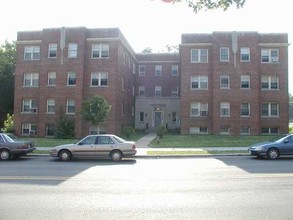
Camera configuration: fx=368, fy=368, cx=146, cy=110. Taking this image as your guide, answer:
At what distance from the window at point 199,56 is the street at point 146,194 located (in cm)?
2418

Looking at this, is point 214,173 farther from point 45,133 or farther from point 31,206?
point 45,133

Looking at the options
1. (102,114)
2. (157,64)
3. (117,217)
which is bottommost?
(117,217)

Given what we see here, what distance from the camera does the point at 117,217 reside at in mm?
7000

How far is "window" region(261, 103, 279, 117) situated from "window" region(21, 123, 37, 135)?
22673mm

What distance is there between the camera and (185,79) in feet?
121

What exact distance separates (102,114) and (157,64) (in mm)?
21984

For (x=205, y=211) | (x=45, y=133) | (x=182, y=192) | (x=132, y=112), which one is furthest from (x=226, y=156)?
(x=132, y=112)

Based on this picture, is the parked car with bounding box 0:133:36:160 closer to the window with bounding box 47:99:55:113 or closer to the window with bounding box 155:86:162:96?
the window with bounding box 47:99:55:113

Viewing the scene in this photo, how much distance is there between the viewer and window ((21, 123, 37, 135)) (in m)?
36.5

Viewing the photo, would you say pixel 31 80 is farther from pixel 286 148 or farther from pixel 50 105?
pixel 286 148

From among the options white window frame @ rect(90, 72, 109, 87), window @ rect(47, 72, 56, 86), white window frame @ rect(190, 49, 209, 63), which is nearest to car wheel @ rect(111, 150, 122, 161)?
white window frame @ rect(90, 72, 109, 87)

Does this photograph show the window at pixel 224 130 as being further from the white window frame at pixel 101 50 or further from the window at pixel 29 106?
the window at pixel 29 106

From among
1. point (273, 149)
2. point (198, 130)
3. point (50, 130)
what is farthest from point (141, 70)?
point (273, 149)

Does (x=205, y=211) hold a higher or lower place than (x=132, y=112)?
lower
